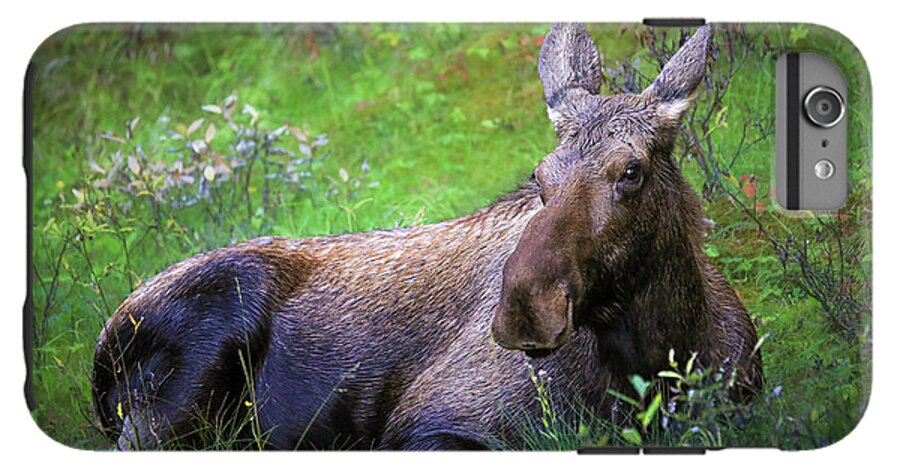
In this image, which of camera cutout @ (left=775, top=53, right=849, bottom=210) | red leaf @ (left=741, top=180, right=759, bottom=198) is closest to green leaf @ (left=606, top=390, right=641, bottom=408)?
red leaf @ (left=741, top=180, right=759, bottom=198)

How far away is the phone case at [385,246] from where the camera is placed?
7918 millimetres

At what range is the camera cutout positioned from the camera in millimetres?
Answer: 8250

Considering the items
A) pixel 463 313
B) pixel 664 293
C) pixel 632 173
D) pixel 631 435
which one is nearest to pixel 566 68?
pixel 632 173

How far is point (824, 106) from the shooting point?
27.1 ft

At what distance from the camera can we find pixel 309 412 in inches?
324

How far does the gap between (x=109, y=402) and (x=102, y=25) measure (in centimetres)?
222

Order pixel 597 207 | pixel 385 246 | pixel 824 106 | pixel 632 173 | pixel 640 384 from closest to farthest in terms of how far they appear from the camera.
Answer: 1. pixel 597 207
2. pixel 632 173
3. pixel 640 384
4. pixel 824 106
5. pixel 385 246

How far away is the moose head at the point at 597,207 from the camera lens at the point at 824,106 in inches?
35.2

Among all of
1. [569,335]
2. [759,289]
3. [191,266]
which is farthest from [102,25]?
[759,289]

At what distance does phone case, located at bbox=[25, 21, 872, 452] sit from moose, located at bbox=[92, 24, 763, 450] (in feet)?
0.06

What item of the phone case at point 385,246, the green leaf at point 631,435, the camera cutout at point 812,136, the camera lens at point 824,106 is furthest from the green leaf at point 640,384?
the camera lens at point 824,106

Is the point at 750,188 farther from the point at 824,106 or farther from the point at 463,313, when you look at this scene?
the point at 463,313

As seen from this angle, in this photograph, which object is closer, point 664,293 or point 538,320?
point 538,320

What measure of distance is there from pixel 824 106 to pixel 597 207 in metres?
1.93
